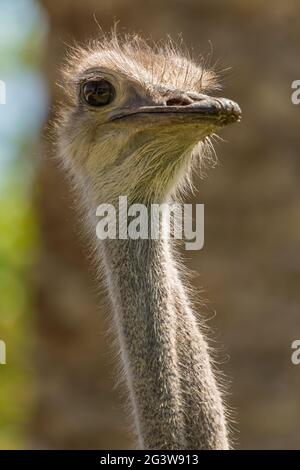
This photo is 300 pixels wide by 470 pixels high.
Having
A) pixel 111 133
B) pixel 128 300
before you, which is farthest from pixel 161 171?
pixel 128 300

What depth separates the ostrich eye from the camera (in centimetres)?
473

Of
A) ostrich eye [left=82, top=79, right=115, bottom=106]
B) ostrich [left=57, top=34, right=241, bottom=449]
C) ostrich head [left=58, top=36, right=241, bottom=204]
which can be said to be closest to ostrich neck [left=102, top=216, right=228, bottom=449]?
ostrich [left=57, top=34, right=241, bottom=449]

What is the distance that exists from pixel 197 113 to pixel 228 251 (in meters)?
3.40

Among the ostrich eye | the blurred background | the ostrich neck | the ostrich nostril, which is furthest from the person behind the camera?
the blurred background

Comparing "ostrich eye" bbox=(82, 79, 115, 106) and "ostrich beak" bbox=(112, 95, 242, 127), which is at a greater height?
"ostrich eye" bbox=(82, 79, 115, 106)

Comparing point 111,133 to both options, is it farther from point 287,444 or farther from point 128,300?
point 287,444

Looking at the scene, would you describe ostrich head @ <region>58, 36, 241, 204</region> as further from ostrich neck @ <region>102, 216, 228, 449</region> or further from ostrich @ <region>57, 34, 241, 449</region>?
ostrich neck @ <region>102, 216, 228, 449</region>

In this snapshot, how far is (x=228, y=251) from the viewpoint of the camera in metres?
7.52

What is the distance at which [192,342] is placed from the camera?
13.8 ft

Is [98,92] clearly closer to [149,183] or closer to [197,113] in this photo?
[149,183]

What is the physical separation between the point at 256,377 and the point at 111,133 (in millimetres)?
3060
